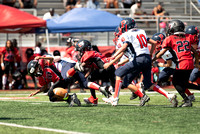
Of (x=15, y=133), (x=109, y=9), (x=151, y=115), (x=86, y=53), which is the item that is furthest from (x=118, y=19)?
(x=15, y=133)

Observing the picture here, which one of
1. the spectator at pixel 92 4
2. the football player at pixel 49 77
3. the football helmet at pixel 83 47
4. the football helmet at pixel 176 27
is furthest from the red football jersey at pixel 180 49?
the spectator at pixel 92 4

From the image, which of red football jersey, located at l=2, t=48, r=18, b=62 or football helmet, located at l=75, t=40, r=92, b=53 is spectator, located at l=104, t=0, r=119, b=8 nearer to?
red football jersey, located at l=2, t=48, r=18, b=62

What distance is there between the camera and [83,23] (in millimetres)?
17641

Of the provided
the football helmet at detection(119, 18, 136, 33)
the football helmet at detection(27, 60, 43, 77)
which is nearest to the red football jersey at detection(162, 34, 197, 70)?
the football helmet at detection(119, 18, 136, 33)

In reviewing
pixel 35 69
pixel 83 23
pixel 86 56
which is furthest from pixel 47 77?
pixel 83 23

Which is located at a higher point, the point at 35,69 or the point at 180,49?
the point at 180,49

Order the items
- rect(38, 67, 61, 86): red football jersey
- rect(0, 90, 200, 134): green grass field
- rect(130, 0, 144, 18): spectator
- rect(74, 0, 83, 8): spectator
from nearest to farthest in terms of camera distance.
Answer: rect(0, 90, 200, 134): green grass field, rect(38, 67, 61, 86): red football jersey, rect(130, 0, 144, 18): spectator, rect(74, 0, 83, 8): spectator

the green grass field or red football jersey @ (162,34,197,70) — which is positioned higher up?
red football jersey @ (162,34,197,70)

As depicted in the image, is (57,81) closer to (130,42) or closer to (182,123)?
(130,42)

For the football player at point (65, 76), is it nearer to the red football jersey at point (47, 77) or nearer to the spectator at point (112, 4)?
the red football jersey at point (47, 77)

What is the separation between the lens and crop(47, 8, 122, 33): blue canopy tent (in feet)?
57.2

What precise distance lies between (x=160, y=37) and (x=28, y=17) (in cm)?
662

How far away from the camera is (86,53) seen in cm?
989

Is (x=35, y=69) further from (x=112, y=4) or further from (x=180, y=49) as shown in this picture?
(x=112, y=4)
